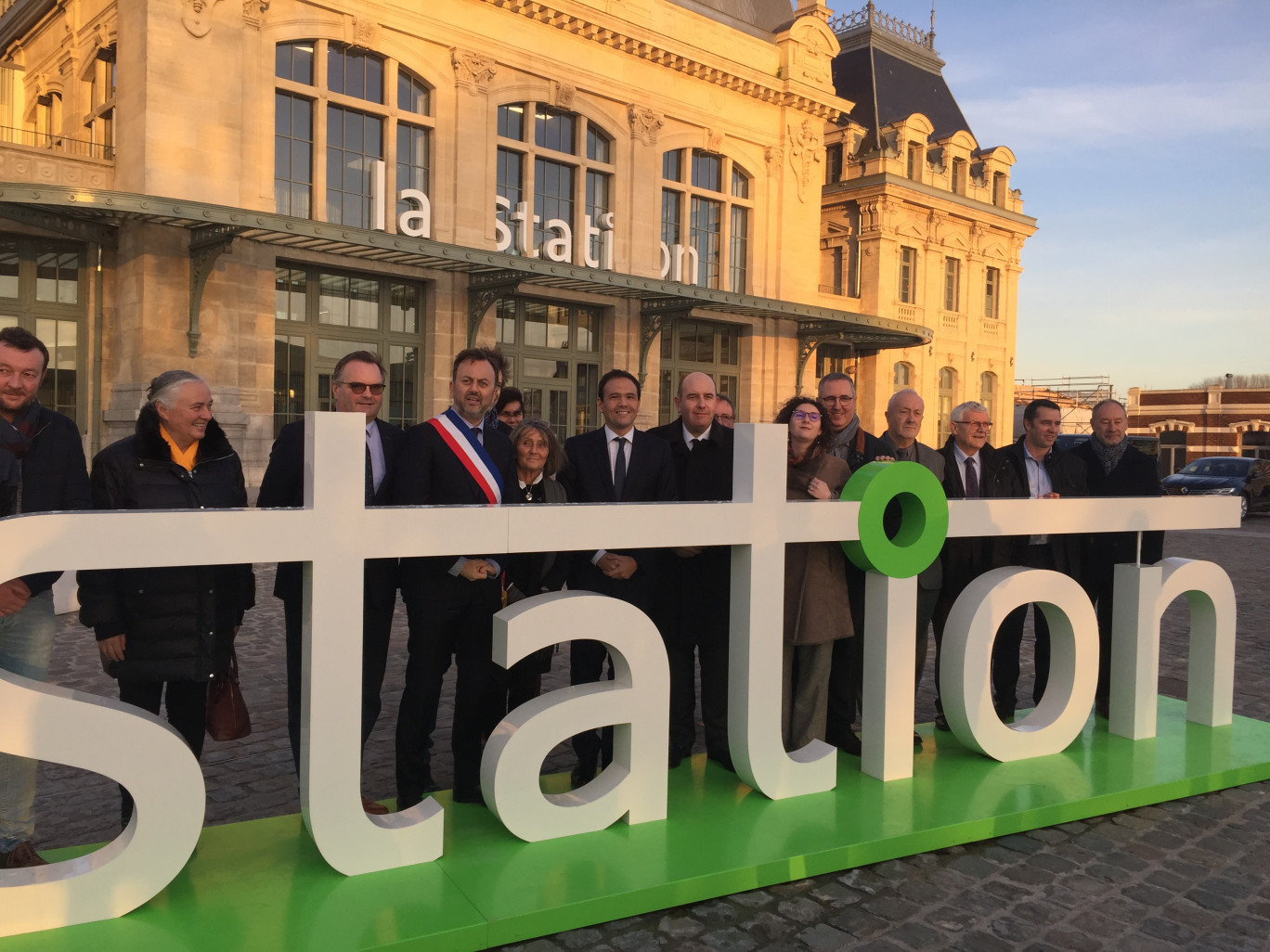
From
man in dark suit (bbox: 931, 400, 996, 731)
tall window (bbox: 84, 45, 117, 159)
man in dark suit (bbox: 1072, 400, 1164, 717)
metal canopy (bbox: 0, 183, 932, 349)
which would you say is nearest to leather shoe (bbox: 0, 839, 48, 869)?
man in dark suit (bbox: 931, 400, 996, 731)

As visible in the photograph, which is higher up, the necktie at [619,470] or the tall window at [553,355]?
the tall window at [553,355]

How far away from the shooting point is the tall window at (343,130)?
1722 cm

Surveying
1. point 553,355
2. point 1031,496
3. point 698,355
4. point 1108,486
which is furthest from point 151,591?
point 698,355

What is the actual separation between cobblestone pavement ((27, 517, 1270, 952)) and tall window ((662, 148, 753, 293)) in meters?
19.4

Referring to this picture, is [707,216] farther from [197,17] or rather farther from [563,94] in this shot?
[197,17]

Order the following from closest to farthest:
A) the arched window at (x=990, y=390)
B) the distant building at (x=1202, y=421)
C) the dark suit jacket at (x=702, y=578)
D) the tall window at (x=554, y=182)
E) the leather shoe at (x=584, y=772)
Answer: the leather shoe at (x=584, y=772) → the dark suit jacket at (x=702, y=578) → the tall window at (x=554, y=182) → the arched window at (x=990, y=390) → the distant building at (x=1202, y=421)

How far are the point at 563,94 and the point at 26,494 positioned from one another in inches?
753

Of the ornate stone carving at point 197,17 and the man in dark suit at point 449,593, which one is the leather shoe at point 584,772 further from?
the ornate stone carving at point 197,17

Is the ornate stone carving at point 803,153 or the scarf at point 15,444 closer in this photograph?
the scarf at point 15,444

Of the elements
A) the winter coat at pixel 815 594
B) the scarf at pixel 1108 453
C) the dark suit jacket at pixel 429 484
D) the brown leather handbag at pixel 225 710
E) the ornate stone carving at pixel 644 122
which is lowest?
the brown leather handbag at pixel 225 710

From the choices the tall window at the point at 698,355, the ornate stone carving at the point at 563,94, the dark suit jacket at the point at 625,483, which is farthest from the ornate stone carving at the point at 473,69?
the dark suit jacket at the point at 625,483

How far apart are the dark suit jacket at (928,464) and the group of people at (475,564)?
0.02 m

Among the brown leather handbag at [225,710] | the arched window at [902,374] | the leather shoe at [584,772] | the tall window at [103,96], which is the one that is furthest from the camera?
the arched window at [902,374]

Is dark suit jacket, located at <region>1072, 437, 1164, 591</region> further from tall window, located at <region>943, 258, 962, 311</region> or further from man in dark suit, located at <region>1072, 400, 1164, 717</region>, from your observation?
tall window, located at <region>943, 258, 962, 311</region>
